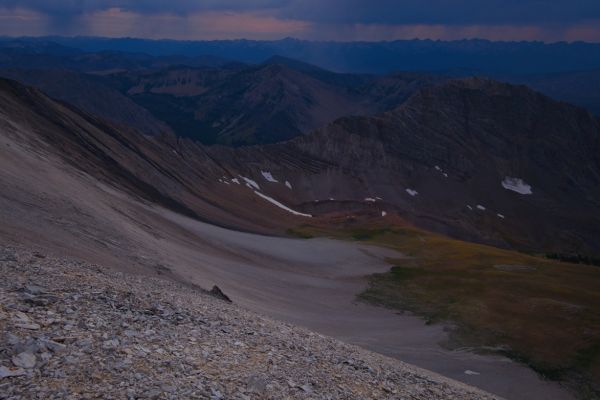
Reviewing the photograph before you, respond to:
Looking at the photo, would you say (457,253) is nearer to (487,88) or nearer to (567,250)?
(567,250)

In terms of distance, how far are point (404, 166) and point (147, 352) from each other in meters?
142

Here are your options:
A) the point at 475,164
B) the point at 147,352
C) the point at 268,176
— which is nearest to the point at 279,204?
the point at 268,176

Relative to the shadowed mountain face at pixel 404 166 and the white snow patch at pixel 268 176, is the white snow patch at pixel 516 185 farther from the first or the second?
the white snow patch at pixel 268 176

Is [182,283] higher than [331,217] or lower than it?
lower

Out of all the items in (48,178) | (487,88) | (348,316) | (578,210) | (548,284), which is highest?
(487,88)

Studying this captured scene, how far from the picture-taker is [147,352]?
14.1 m

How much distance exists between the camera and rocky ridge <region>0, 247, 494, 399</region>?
11961 millimetres

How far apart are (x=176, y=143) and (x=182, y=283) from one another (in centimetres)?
8604

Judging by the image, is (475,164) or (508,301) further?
(475,164)

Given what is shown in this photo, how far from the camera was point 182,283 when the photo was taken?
31.0 metres

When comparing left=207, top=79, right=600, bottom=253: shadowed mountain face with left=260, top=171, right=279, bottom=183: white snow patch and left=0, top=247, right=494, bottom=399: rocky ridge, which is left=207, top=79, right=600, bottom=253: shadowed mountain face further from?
left=0, top=247, right=494, bottom=399: rocky ridge

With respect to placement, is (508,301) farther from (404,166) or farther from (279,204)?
(404,166)

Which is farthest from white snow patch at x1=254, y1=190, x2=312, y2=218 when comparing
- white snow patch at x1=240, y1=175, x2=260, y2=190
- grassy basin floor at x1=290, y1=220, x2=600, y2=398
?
grassy basin floor at x1=290, y1=220, x2=600, y2=398

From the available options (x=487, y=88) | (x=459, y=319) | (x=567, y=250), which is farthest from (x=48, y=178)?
(x=487, y=88)
